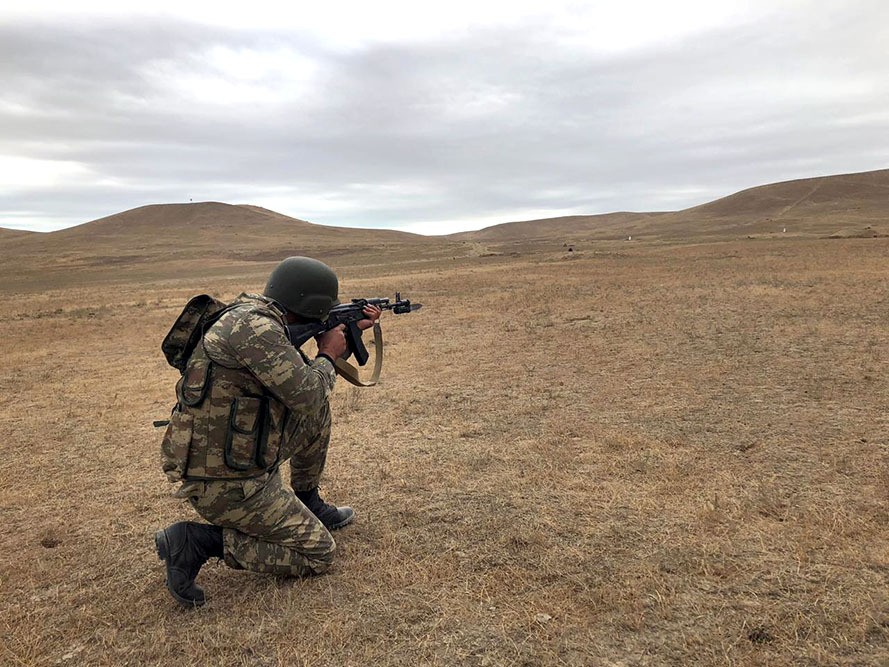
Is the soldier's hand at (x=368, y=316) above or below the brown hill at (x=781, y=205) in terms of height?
below

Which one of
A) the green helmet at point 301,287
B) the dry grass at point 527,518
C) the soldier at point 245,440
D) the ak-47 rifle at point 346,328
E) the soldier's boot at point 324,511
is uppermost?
the green helmet at point 301,287

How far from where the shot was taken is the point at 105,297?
2467 centimetres

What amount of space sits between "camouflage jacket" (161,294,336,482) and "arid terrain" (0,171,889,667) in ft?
2.81

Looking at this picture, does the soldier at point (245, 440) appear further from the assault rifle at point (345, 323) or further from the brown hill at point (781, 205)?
the brown hill at point (781, 205)

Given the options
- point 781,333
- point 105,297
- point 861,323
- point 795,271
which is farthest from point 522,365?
point 105,297

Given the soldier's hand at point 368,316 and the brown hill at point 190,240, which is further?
the brown hill at point 190,240

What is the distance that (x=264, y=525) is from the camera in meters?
3.33

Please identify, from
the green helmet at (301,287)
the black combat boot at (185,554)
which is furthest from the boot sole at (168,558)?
the green helmet at (301,287)

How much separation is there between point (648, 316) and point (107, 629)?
11253 mm

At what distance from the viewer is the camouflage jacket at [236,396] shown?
3111 millimetres

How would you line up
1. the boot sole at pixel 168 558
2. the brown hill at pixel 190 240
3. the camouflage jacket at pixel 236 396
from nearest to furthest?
the camouflage jacket at pixel 236 396 → the boot sole at pixel 168 558 → the brown hill at pixel 190 240

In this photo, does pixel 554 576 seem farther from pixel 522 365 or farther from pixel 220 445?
pixel 522 365

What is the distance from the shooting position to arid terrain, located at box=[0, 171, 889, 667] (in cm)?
294

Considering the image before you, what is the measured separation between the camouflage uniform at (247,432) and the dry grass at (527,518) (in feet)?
1.01
